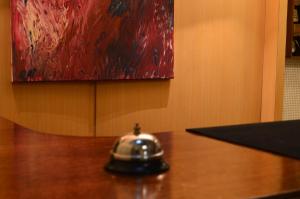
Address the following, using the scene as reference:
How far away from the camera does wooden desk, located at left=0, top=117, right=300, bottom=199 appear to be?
3.45 ft

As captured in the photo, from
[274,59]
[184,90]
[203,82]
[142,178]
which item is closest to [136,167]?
[142,178]

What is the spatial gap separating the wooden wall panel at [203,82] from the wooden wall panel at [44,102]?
115mm

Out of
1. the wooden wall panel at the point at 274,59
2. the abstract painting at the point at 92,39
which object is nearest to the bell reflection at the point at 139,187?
the abstract painting at the point at 92,39

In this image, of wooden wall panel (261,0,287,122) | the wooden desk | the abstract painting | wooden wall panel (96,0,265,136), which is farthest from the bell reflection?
wooden wall panel (261,0,287,122)

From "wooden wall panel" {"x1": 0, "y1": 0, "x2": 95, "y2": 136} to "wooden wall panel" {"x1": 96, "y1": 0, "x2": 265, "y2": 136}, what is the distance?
115 millimetres

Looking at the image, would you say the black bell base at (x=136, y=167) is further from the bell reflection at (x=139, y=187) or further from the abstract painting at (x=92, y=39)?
the abstract painting at (x=92, y=39)

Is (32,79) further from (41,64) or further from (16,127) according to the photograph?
(16,127)

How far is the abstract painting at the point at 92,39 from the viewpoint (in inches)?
122

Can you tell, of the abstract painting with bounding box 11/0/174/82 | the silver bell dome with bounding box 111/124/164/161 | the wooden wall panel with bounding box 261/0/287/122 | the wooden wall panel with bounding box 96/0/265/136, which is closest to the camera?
the silver bell dome with bounding box 111/124/164/161

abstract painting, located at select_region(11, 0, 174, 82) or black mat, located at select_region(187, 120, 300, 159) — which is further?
abstract painting, located at select_region(11, 0, 174, 82)

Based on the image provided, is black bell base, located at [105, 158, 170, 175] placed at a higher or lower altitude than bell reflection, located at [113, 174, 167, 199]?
higher

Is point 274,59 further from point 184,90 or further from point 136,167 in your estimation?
point 136,167

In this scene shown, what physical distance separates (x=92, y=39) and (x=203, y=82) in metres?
1.10

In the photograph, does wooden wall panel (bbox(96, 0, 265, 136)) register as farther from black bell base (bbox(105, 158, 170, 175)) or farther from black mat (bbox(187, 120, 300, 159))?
black bell base (bbox(105, 158, 170, 175))
